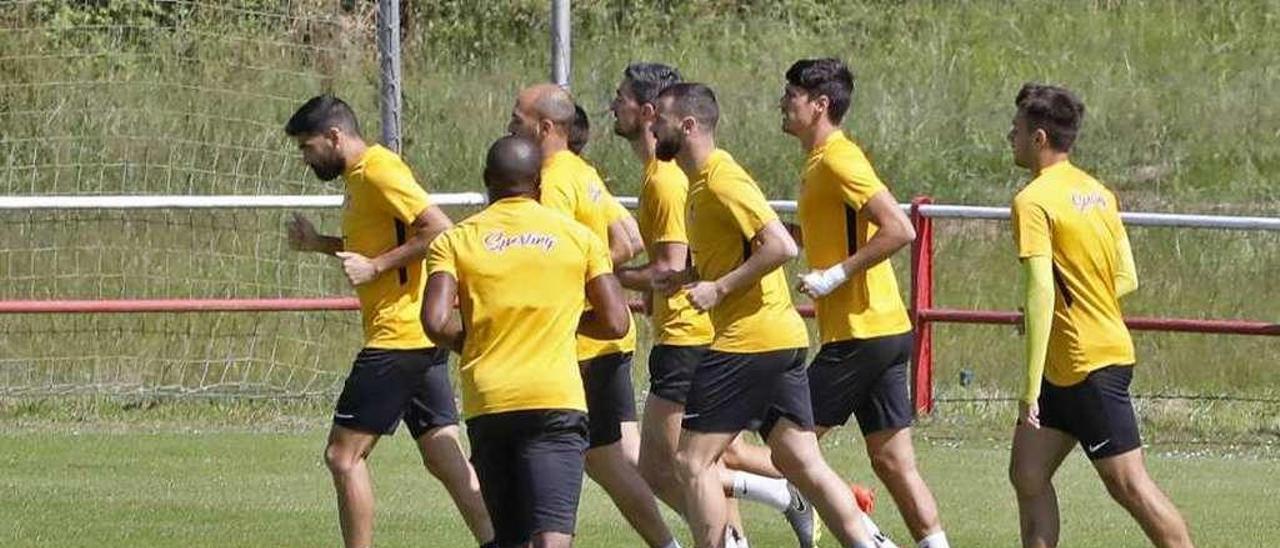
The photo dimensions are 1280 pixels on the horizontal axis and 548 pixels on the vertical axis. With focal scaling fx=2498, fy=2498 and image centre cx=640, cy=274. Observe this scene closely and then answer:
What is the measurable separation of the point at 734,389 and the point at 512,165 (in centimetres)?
171

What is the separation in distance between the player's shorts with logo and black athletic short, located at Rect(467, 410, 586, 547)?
186cm

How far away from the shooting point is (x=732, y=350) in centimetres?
927

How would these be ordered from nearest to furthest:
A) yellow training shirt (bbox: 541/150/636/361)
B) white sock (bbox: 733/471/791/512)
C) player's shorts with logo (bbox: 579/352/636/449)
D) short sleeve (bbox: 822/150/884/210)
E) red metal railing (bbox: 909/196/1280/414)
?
short sleeve (bbox: 822/150/884/210), yellow training shirt (bbox: 541/150/636/361), player's shorts with logo (bbox: 579/352/636/449), white sock (bbox: 733/471/791/512), red metal railing (bbox: 909/196/1280/414)

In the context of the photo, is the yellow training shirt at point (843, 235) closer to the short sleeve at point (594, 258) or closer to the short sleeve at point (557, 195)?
the short sleeve at point (557, 195)

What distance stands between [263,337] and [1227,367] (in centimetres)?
659

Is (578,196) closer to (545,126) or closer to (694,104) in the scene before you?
(545,126)

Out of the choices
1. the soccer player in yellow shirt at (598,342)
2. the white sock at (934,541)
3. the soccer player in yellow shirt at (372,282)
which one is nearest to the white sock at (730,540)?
the soccer player in yellow shirt at (598,342)

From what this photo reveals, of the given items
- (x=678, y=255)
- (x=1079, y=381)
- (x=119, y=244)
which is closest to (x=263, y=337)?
(x=119, y=244)

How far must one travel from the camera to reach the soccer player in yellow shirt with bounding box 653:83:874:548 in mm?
9203

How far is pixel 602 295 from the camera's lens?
7984mm

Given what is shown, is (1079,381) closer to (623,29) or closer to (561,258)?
(561,258)

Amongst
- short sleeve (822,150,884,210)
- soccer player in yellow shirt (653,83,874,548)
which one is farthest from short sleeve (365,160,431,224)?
short sleeve (822,150,884,210)

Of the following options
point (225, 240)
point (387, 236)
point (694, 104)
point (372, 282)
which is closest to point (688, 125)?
point (694, 104)

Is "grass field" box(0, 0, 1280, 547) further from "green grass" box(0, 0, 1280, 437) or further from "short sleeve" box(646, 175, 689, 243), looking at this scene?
"short sleeve" box(646, 175, 689, 243)
